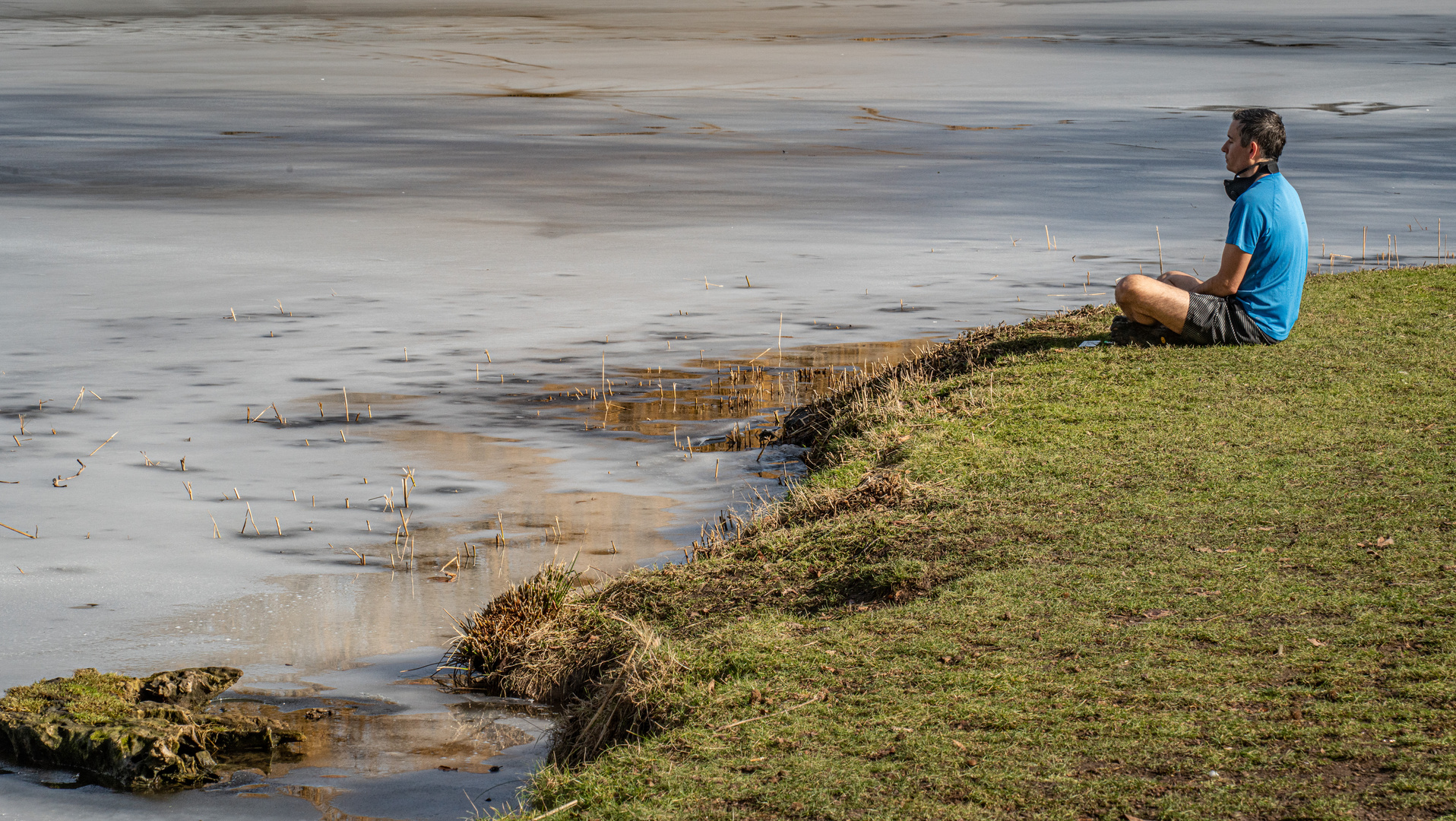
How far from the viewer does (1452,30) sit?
5553 cm

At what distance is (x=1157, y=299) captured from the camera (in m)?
8.80

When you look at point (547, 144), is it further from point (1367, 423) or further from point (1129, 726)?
point (1129, 726)

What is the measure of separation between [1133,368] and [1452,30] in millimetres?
54150

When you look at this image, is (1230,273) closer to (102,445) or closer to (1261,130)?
(1261,130)

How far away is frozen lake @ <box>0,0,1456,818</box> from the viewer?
24.1ft

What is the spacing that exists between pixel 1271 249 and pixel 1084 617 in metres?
4.16

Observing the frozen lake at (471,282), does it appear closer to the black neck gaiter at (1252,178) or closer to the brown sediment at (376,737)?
the brown sediment at (376,737)

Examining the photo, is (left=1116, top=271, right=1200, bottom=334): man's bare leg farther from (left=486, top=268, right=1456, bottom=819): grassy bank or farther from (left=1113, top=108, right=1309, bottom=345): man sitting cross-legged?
(left=486, top=268, right=1456, bottom=819): grassy bank

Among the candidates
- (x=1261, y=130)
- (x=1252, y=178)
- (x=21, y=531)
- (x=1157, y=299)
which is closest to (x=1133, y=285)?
(x=1157, y=299)

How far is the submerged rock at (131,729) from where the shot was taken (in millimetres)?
5055

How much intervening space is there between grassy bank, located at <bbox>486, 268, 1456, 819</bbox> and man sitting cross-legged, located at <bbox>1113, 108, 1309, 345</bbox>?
0.94 ft

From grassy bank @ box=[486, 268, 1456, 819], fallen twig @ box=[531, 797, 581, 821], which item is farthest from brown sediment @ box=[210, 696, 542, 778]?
fallen twig @ box=[531, 797, 581, 821]

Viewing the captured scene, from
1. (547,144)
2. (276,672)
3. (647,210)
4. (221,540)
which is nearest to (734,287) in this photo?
(647,210)

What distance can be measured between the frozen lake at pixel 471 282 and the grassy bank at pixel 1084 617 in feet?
3.35
